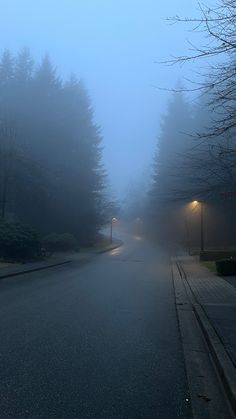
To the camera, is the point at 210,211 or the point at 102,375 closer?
the point at 102,375

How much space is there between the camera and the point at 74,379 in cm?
606

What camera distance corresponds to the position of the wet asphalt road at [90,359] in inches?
204

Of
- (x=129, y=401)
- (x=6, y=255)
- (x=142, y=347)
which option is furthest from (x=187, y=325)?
(x=6, y=255)

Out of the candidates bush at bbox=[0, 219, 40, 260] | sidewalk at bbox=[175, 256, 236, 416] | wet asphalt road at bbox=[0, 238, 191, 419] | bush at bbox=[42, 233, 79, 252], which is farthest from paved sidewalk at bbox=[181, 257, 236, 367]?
bush at bbox=[42, 233, 79, 252]

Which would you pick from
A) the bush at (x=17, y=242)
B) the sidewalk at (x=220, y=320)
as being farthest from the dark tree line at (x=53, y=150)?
the sidewalk at (x=220, y=320)

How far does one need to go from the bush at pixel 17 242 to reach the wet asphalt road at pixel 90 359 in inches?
685

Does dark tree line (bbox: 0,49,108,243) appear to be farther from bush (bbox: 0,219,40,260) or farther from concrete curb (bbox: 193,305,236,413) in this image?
concrete curb (bbox: 193,305,236,413)

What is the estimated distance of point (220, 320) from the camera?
10609mm

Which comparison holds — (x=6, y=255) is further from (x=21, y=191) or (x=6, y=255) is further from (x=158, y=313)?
(x=158, y=313)

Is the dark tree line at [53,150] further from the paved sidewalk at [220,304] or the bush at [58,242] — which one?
the paved sidewalk at [220,304]

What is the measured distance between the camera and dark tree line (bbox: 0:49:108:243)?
49469 mm

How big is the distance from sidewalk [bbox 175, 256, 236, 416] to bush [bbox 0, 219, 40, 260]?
1433cm

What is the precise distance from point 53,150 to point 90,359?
5131 cm

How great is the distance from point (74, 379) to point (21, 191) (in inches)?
1620
